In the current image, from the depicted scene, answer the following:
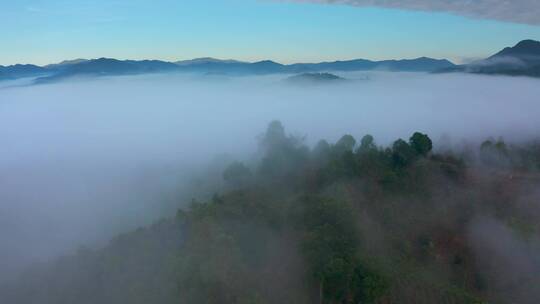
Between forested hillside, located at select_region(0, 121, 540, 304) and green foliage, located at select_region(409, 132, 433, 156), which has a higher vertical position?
green foliage, located at select_region(409, 132, 433, 156)

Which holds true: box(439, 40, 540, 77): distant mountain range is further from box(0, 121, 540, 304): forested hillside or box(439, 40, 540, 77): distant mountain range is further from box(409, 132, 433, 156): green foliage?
box(409, 132, 433, 156): green foliage

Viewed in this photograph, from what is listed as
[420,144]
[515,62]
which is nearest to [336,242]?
[420,144]

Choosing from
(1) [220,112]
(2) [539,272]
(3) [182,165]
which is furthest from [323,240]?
(1) [220,112]

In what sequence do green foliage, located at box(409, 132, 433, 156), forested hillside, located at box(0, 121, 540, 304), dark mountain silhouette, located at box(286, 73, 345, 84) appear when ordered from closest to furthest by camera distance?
forested hillside, located at box(0, 121, 540, 304), green foliage, located at box(409, 132, 433, 156), dark mountain silhouette, located at box(286, 73, 345, 84)

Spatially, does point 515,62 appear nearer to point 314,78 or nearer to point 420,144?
point 314,78

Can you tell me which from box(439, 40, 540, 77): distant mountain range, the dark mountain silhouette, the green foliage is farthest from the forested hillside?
the dark mountain silhouette

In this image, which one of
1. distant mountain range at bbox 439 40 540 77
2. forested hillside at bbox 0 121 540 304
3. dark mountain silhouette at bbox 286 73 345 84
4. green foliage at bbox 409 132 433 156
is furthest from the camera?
dark mountain silhouette at bbox 286 73 345 84
